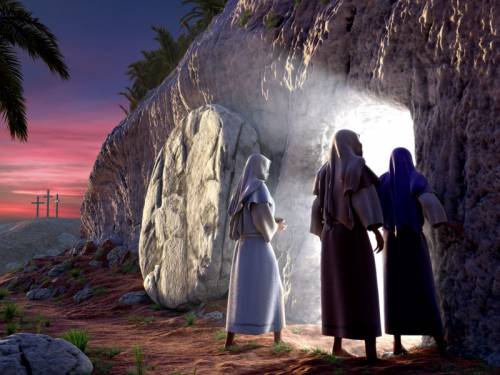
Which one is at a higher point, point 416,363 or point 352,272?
point 352,272

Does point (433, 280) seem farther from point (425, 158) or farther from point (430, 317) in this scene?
point (425, 158)

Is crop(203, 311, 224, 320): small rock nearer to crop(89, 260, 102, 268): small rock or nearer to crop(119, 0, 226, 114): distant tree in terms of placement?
crop(89, 260, 102, 268): small rock

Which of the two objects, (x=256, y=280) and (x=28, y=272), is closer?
(x=256, y=280)

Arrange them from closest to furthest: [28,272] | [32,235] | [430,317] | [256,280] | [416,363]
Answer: [416,363] → [430,317] → [256,280] → [28,272] → [32,235]

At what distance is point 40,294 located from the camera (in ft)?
44.2

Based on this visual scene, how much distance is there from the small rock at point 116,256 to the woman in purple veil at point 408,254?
1084cm

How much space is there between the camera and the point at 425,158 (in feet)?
17.8

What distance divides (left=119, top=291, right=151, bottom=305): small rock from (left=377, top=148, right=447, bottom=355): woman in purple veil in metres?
6.33

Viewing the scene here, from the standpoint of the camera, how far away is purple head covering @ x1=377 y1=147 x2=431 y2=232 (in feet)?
16.0

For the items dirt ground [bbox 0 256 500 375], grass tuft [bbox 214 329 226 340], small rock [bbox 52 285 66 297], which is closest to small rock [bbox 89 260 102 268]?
small rock [bbox 52 285 66 297]

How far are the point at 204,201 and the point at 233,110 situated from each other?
1.68 meters

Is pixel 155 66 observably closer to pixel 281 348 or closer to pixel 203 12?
pixel 203 12

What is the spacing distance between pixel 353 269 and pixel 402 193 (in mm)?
790

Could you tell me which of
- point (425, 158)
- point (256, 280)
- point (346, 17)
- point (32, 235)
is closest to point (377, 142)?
point (346, 17)
